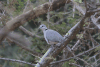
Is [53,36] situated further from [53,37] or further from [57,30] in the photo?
[57,30]

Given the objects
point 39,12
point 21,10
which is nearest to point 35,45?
point 39,12

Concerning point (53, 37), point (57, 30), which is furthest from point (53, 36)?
point (57, 30)

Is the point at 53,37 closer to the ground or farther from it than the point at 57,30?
closer to the ground

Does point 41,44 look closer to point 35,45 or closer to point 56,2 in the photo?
point 35,45

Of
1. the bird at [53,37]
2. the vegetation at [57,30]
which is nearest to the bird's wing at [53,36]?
the bird at [53,37]

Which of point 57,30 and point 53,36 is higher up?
point 57,30

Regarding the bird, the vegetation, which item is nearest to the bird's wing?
the bird

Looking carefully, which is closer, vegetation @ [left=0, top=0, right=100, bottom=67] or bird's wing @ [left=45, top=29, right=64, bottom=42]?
vegetation @ [left=0, top=0, right=100, bottom=67]

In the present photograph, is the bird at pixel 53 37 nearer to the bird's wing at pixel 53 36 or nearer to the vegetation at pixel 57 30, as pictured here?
the bird's wing at pixel 53 36

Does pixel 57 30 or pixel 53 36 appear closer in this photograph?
pixel 53 36

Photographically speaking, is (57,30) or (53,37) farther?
(57,30)

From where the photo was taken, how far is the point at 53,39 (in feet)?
9.04

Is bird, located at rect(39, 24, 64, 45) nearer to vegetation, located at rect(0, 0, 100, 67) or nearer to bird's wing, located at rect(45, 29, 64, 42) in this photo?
bird's wing, located at rect(45, 29, 64, 42)

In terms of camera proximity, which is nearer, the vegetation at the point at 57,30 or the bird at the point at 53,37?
the vegetation at the point at 57,30
